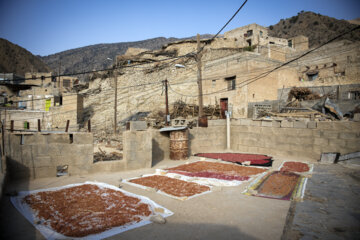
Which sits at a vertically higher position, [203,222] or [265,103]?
[265,103]

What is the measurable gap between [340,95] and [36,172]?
21.2 meters

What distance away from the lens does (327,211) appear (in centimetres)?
447

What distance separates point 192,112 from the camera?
81.9ft

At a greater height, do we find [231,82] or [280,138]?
[231,82]

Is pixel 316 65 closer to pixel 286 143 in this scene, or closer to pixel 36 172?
pixel 286 143

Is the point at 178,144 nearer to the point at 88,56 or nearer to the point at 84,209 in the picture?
the point at 84,209

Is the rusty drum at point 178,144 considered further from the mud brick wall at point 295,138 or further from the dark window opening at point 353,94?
the dark window opening at point 353,94

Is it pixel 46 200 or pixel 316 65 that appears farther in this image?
pixel 316 65

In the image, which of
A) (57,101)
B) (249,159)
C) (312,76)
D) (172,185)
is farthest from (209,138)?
(57,101)

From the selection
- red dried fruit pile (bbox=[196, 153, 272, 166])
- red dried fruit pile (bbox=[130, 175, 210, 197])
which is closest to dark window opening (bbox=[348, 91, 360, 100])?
red dried fruit pile (bbox=[196, 153, 272, 166])

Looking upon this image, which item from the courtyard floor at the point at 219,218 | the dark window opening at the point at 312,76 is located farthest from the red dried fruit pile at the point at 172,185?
the dark window opening at the point at 312,76

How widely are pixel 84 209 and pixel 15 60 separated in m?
80.4

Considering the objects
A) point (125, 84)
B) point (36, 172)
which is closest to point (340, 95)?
point (36, 172)

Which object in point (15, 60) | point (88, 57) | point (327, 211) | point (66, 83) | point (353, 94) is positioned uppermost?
point (88, 57)
